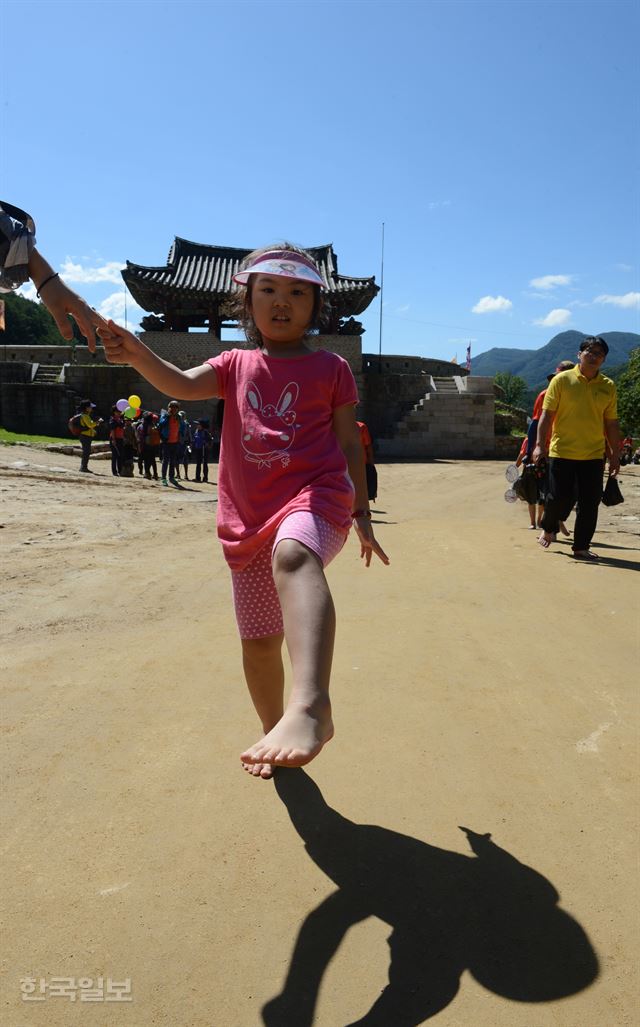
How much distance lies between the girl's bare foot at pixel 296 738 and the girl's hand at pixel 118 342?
1318 mm

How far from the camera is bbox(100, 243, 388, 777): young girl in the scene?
222 centimetres

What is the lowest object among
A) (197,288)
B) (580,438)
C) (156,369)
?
(580,438)

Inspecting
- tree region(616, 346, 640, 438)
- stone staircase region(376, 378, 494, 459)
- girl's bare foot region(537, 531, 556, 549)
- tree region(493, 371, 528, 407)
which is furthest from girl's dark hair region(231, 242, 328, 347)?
tree region(493, 371, 528, 407)

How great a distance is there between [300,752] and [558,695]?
6.37 feet

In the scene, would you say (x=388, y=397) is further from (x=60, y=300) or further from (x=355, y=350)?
(x=60, y=300)

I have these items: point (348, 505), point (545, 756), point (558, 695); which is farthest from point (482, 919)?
point (558, 695)

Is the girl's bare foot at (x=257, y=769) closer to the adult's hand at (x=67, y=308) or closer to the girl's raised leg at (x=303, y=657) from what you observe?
the girl's raised leg at (x=303, y=657)

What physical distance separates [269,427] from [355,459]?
329 millimetres

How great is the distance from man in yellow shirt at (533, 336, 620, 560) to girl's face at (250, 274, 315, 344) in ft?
14.6

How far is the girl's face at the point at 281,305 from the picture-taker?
240 centimetres

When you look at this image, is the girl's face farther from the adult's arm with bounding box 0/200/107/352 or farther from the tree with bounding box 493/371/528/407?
the tree with bounding box 493/371/528/407

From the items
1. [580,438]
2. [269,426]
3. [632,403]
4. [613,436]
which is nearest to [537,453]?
[580,438]

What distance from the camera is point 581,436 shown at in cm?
637

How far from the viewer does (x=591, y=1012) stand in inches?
60.2
